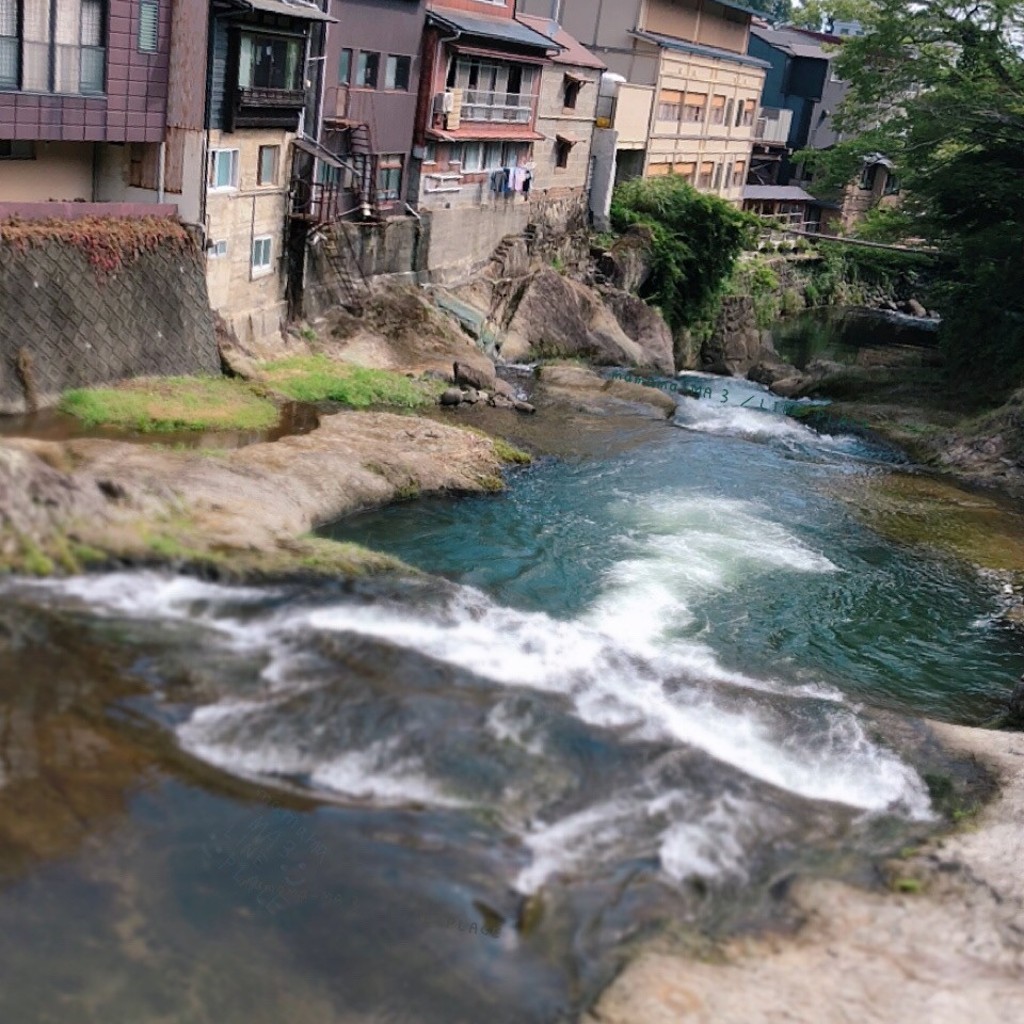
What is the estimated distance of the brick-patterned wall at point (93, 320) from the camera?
21.4 m

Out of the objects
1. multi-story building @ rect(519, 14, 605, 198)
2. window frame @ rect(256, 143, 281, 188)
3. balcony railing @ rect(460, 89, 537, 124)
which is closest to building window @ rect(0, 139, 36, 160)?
window frame @ rect(256, 143, 281, 188)

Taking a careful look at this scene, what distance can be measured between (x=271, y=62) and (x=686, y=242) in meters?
27.7

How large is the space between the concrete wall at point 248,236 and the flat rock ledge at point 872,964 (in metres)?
21.3

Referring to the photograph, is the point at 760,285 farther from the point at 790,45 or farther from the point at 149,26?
the point at 149,26

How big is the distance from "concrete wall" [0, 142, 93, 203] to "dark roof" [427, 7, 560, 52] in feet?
50.2

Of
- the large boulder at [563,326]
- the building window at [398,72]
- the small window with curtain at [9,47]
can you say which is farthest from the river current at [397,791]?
the large boulder at [563,326]

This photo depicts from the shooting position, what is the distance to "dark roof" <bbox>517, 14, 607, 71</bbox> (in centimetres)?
4597

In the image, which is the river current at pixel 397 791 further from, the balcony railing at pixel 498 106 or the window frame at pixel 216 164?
the balcony railing at pixel 498 106

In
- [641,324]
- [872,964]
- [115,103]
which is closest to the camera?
[872,964]

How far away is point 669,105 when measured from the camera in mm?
57844

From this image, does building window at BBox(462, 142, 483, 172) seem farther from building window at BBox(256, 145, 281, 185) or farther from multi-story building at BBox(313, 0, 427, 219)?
building window at BBox(256, 145, 281, 185)

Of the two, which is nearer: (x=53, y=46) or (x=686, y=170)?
(x=53, y=46)

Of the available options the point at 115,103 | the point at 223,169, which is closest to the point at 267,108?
the point at 223,169

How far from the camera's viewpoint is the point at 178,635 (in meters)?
13.8
